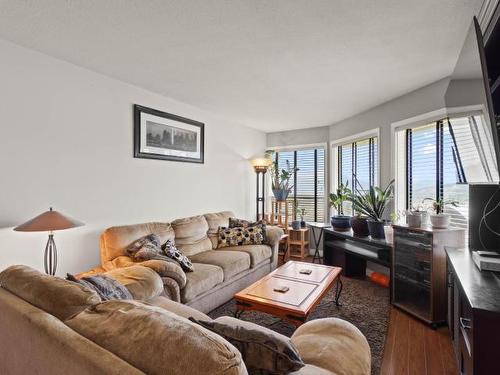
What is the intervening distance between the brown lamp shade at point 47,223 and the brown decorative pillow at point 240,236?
2012 mm

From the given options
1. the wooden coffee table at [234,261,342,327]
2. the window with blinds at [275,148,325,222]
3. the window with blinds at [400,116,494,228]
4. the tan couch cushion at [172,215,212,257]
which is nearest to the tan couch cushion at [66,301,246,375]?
the wooden coffee table at [234,261,342,327]

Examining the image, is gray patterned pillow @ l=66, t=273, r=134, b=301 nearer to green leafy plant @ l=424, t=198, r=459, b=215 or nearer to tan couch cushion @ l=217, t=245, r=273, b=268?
tan couch cushion @ l=217, t=245, r=273, b=268

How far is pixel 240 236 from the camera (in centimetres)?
401

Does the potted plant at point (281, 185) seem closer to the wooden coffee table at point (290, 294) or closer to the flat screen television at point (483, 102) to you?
the wooden coffee table at point (290, 294)

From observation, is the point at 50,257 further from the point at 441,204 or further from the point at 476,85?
the point at 441,204

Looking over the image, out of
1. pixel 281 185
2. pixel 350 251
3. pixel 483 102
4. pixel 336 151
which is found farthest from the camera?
pixel 281 185

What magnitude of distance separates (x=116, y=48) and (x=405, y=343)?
3.52 metres

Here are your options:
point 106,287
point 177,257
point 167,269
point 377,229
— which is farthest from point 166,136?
point 377,229

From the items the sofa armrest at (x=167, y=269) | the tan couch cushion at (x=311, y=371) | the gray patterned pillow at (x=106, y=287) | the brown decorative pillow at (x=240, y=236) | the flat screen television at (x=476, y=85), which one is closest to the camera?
the tan couch cushion at (x=311, y=371)

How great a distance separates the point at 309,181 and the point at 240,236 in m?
2.20

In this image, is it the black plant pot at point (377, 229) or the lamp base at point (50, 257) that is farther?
the black plant pot at point (377, 229)

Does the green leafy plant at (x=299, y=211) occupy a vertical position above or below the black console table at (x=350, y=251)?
above

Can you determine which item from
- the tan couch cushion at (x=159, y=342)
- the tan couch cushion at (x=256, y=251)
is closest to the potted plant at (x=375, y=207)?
the tan couch cushion at (x=256, y=251)

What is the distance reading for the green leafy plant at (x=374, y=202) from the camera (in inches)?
141
